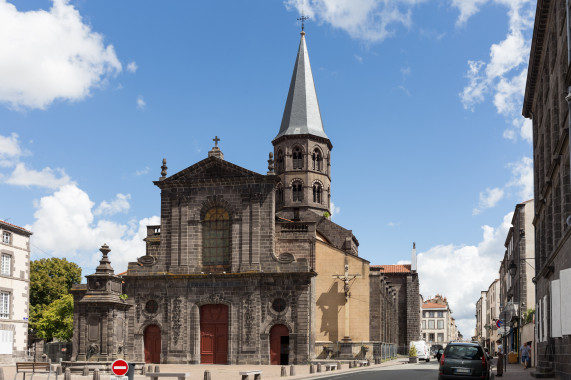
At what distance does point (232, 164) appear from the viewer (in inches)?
1843

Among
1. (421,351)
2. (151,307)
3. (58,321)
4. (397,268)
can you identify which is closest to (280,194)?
(397,268)

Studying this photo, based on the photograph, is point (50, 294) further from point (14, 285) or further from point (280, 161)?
point (280, 161)

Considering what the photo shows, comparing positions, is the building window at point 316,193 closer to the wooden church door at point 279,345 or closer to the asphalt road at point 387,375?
the wooden church door at point 279,345

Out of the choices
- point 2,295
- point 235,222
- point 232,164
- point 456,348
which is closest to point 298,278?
point 235,222

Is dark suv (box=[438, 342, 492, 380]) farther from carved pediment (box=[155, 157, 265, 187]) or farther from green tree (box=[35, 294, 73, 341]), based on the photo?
green tree (box=[35, 294, 73, 341])

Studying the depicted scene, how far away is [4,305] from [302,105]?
34572 mm

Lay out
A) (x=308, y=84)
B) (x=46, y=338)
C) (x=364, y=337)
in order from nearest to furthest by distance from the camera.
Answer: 1. (x=364, y=337)
2. (x=46, y=338)
3. (x=308, y=84)

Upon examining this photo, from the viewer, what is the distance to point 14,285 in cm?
4631

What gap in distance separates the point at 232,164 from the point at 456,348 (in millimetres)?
27198

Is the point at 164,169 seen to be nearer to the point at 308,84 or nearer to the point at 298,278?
the point at 298,278

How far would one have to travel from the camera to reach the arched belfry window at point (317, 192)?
217 ft

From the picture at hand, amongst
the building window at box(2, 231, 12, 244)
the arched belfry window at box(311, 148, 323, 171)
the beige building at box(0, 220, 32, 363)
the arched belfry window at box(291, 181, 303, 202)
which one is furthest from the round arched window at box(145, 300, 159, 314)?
the arched belfry window at box(311, 148, 323, 171)

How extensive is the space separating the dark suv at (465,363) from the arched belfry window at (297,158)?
4448 centimetres

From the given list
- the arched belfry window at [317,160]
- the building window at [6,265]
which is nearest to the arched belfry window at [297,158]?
the arched belfry window at [317,160]
